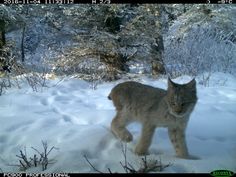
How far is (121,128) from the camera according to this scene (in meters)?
4.39

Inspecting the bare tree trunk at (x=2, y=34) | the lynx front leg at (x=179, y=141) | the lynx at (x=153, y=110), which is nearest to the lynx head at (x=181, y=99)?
the lynx at (x=153, y=110)

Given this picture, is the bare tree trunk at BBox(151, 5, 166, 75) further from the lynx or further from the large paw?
the large paw

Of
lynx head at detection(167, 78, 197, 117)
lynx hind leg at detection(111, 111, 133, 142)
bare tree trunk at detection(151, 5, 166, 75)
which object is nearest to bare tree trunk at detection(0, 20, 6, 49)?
bare tree trunk at detection(151, 5, 166, 75)

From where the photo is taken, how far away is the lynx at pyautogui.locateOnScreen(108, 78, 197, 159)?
3.75 m

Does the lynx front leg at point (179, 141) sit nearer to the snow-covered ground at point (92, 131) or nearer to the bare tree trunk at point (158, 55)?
the snow-covered ground at point (92, 131)

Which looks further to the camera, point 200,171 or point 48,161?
point 48,161

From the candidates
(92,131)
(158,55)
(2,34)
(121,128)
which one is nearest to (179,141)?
(121,128)

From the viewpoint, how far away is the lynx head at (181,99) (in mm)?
3703

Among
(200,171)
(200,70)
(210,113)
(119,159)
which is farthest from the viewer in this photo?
(200,70)

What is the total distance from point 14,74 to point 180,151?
470cm

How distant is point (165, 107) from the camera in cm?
Answer: 392

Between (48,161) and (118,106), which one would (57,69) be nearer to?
(118,106)

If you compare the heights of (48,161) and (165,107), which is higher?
(165,107)

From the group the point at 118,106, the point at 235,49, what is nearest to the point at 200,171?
the point at 118,106
